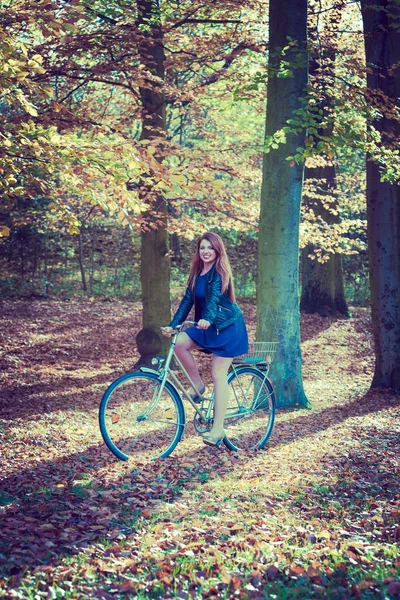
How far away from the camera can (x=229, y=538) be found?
434cm

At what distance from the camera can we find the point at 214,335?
588 cm

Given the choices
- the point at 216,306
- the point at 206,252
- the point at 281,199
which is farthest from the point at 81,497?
the point at 281,199

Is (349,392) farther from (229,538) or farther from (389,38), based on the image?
(229,538)

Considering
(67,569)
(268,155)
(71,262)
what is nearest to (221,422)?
(67,569)

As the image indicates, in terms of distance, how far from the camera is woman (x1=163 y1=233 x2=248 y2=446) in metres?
5.83

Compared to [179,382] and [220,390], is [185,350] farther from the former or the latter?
[220,390]

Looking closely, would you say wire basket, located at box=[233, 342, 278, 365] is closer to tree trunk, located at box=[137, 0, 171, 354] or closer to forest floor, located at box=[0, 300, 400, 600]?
forest floor, located at box=[0, 300, 400, 600]

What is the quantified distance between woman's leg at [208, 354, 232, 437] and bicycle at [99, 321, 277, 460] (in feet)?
0.33

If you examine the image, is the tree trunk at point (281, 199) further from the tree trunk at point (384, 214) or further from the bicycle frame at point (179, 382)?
the bicycle frame at point (179, 382)

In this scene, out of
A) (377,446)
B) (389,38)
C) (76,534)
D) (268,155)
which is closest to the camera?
(76,534)

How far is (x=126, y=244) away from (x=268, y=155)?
13.9 meters

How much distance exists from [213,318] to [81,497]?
1869 mm

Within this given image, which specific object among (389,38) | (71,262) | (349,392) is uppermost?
(389,38)

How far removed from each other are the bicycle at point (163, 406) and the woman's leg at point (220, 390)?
101 millimetres
